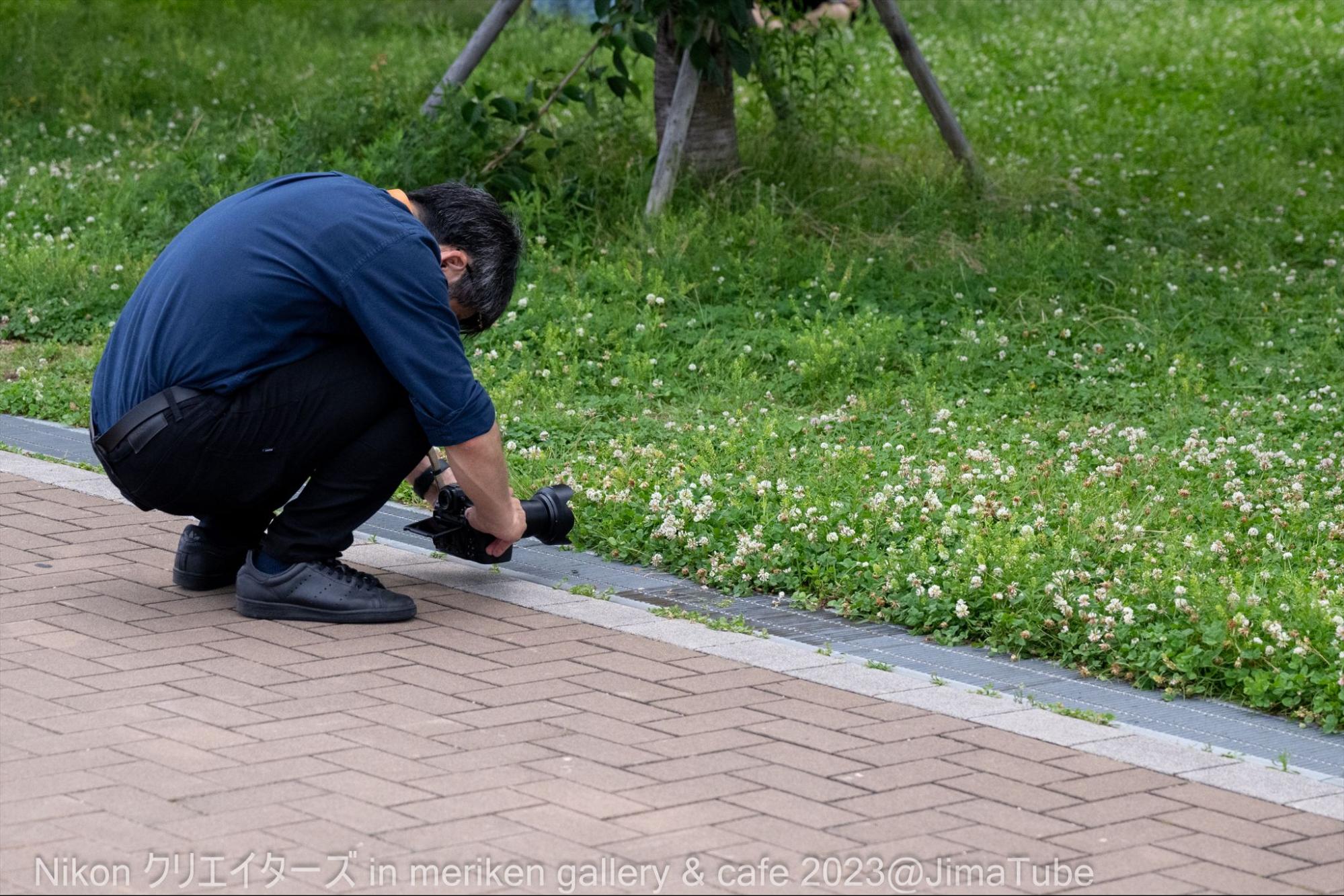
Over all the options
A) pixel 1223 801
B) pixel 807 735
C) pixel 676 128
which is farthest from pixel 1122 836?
pixel 676 128

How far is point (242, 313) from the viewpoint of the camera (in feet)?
14.7

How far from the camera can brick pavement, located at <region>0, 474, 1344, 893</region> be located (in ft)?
10.6

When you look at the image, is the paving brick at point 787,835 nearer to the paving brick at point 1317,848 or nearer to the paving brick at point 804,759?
the paving brick at point 804,759

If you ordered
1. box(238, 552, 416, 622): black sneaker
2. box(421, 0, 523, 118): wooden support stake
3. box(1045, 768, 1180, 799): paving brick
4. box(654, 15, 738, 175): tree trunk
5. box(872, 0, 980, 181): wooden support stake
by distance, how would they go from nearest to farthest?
box(1045, 768, 1180, 799): paving brick
box(238, 552, 416, 622): black sneaker
box(654, 15, 738, 175): tree trunk
box(872, 0, 980, 181): wooden support stake
box(421, 0, 523, 118): wooden support stake

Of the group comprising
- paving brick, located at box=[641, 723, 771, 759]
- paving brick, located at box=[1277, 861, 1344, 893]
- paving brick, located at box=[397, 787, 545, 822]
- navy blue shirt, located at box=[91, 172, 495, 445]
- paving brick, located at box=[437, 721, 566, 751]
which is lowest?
paving brick, located at box=[397, 787, 545, 822]

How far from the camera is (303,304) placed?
451 cm

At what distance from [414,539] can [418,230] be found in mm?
1471

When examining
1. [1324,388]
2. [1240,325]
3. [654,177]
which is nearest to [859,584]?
[1324,388]

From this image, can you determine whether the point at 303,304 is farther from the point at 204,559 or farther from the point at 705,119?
the point at 705,119

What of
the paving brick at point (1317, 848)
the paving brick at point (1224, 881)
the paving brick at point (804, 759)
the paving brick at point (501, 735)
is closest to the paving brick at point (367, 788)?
the paving brick at point (501, 735)

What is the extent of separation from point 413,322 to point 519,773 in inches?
51.7

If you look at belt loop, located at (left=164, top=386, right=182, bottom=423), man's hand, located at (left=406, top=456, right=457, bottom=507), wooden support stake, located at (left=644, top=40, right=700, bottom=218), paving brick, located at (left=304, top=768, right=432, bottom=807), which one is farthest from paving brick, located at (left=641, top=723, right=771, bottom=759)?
wooden support stake, located at (left=644, top=40, right=700, bottom=218)

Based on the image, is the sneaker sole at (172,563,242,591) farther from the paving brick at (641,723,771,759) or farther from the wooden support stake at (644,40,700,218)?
the wooden support stake at (644,40,700,218)

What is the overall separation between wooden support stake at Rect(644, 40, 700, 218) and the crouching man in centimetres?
487
